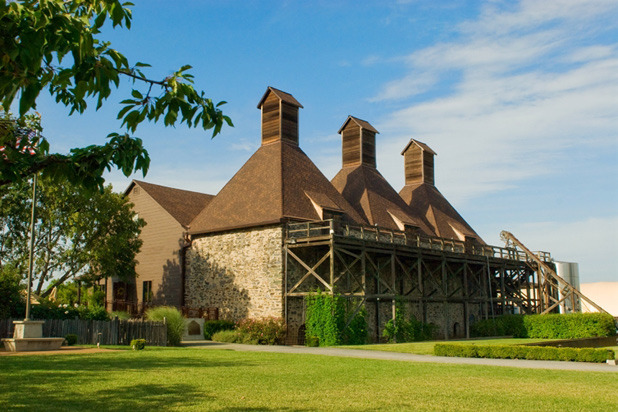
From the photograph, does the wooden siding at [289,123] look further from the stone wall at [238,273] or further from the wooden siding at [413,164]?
the wooden siding at [413,164]

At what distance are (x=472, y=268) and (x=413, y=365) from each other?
2727 cm

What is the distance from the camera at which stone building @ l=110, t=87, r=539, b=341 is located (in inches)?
1151

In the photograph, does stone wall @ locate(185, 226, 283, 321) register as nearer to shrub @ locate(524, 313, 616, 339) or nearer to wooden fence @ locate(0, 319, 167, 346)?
wooden fence @ locate(0, 319, 167, 346)

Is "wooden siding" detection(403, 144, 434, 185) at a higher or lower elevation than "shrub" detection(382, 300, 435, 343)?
higher

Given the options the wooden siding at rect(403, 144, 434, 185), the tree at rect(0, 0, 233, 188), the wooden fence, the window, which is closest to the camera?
the tree at rect(0, 0, 233, 188)

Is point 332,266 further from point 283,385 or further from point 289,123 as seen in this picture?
point 283,385

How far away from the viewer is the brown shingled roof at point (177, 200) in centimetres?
3543

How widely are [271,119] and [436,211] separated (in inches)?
585

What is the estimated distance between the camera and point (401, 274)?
34.6 m

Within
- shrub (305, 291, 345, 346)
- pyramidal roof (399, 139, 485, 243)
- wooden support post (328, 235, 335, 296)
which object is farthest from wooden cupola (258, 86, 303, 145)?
pyramidal roof (399, 139, 485, 243)

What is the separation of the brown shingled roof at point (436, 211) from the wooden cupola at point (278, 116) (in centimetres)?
1153

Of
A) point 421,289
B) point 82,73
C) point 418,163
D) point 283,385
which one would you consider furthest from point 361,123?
point 82,73

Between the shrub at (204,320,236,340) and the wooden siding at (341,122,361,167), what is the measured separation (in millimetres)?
15533

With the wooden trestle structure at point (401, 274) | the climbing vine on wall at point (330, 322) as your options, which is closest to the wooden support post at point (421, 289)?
the wooden trestle structure at point (401, 274)
